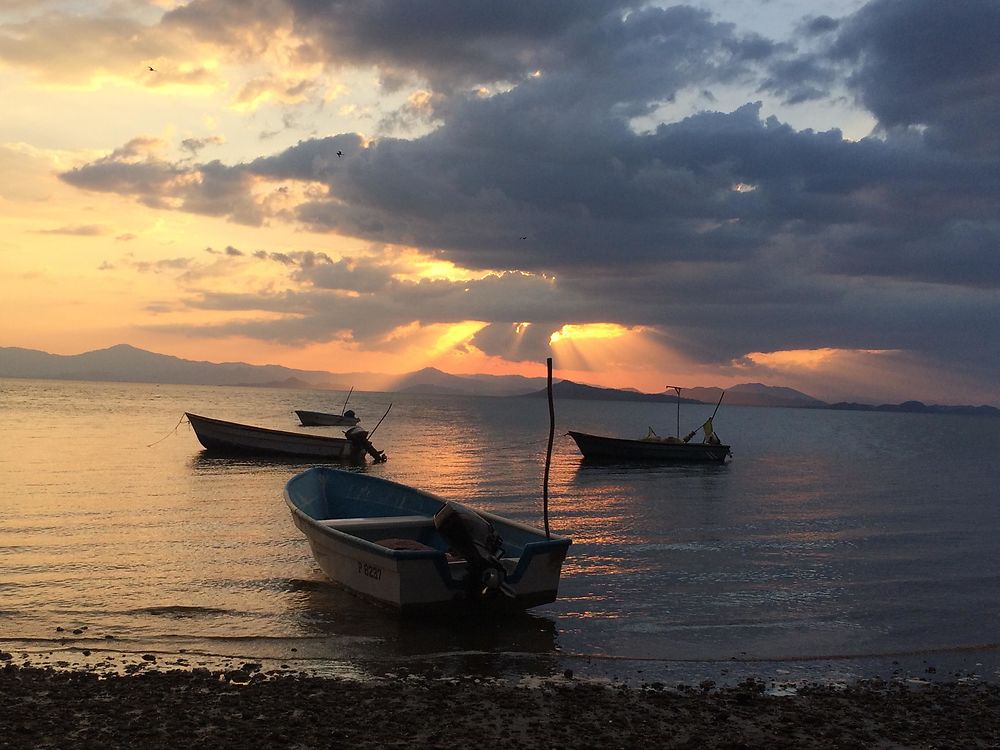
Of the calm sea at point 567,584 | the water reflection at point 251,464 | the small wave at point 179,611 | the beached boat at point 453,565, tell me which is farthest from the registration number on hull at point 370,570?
the water reflection at point 251,464

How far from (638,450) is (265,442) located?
73.9ft

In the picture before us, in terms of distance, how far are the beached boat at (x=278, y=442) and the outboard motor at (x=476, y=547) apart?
1246 inches

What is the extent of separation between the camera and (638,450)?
50625 mm

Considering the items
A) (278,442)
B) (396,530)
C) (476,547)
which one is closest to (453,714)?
(476,547)

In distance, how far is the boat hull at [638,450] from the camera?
50.2m

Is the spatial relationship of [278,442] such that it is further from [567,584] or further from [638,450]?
[567,584]

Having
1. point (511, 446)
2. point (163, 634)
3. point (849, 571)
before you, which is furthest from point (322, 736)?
point (511, 446)

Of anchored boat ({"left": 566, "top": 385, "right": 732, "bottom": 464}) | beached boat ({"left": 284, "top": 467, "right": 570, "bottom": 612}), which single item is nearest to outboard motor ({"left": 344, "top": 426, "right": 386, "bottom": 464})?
anchored boat ({"left": 566, "top": 385, "right": 732, "bottom": 464})

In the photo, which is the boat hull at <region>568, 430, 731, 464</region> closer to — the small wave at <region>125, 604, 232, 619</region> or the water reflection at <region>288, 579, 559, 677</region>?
the water reflection at <region>288, 579, 559, 677</region>

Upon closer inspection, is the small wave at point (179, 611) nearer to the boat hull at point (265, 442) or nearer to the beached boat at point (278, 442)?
the beached boat at point (278, 442)

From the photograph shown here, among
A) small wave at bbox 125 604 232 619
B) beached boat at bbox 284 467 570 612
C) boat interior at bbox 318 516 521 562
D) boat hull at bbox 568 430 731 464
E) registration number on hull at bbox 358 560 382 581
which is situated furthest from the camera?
boat hull at bbox 568 430 731 464

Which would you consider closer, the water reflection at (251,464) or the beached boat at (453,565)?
the beached boat at (453,565)

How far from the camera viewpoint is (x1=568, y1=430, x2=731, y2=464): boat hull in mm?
50209

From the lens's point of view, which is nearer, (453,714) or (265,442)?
(453,714)
